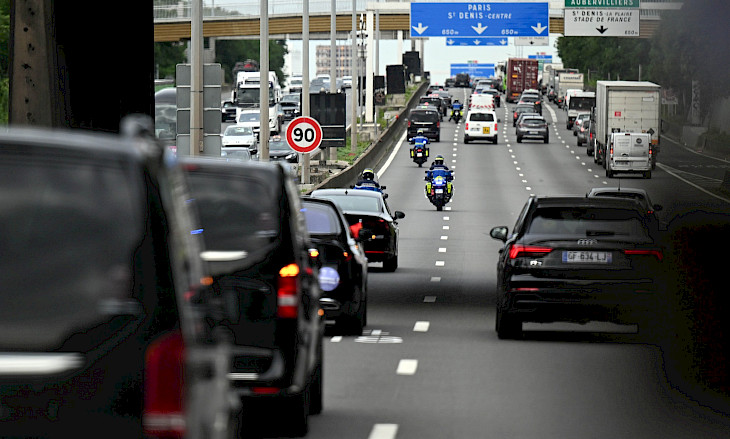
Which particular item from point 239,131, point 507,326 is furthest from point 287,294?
point 239,131

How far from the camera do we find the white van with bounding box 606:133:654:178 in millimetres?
62531

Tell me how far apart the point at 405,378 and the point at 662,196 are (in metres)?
44.1

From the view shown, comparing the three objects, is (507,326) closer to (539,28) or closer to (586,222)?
(586,222)

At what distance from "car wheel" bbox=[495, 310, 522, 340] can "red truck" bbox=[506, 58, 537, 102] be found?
12738 centimetres

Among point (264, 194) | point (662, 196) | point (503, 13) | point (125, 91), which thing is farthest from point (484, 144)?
point (264, 194)

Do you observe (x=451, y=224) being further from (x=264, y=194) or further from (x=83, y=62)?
(x=264, y=194)

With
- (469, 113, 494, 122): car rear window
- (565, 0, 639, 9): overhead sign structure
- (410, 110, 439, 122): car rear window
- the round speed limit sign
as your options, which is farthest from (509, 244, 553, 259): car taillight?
(469, 113, 494, 122): car rear window

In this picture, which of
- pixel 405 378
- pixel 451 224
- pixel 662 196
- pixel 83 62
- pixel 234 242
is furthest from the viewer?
pixel 662 196

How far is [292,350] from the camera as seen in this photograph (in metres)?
8.59

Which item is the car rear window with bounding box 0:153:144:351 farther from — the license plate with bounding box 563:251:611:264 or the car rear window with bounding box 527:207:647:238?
the car rear window with bounding box 527:207:647:238

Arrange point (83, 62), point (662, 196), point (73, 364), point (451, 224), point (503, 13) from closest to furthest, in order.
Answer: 1. point (73, 364)
2. point (83, 62)
3. point (451, 224)
4. point (662, 196)
5. point (503, 13)

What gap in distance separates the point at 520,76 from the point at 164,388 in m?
140

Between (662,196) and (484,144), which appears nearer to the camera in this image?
(662,196)

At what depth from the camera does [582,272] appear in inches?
594
